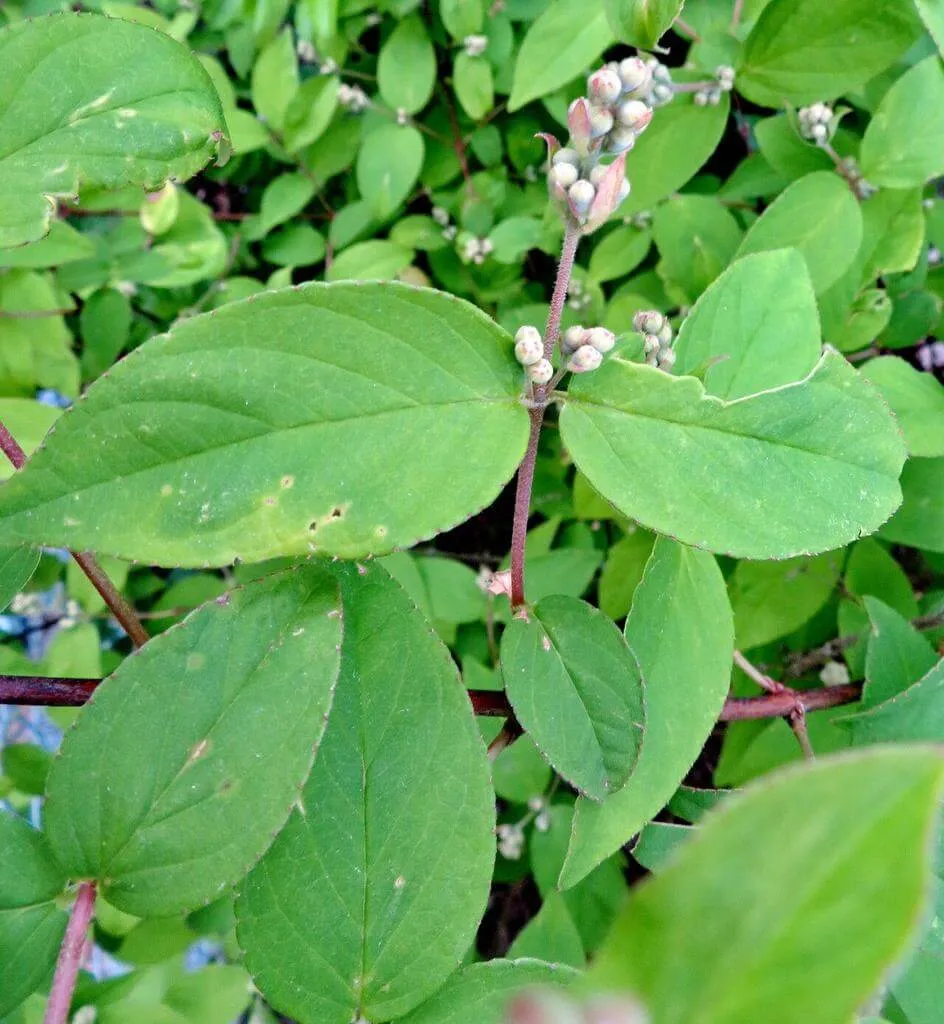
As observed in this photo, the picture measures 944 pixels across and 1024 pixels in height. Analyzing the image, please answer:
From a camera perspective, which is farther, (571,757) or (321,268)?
(321,268)

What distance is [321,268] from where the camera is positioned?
1.76 m

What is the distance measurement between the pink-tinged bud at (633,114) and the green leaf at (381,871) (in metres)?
0.40

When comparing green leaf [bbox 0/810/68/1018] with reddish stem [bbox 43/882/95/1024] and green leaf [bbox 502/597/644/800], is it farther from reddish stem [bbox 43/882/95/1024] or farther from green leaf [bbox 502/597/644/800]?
green leaf [bbox 502/597/644/800]

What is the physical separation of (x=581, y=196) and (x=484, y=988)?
567 millimetres

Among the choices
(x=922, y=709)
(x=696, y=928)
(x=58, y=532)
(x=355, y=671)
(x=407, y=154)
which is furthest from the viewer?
(x=407, y=154)

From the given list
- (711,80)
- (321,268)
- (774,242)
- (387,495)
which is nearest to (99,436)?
(387,495)

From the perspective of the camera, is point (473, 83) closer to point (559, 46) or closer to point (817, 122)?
point (559, 46)

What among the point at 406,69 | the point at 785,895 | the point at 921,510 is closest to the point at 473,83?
the point at 406,69

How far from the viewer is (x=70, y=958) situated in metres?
0.58

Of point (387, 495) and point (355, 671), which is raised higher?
point (387, 495)

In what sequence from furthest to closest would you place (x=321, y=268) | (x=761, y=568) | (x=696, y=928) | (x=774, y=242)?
(x=321, y=268)
(x=761, y=568)
(x=774, y=242)
(x=696, y=928)

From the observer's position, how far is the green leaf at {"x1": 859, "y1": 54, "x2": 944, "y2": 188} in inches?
41.3

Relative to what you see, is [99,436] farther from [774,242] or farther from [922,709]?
[774,242]

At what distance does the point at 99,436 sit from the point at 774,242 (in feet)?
2.89
